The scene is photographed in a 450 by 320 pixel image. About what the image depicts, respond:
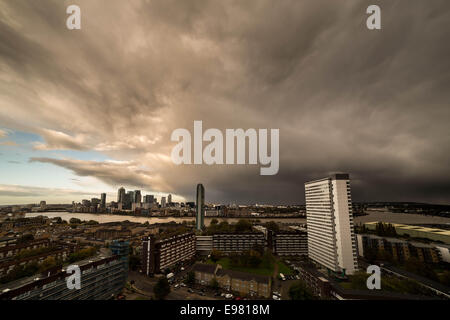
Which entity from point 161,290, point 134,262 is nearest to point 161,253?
point 134,262

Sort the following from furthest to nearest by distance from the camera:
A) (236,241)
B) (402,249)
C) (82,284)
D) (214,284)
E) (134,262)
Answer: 1. (236,241)
2. (402,249)
3. (134,262)
4. (214,284)
5. (82,284)

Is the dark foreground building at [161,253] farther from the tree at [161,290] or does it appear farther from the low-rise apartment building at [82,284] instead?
the tree at [161,290]

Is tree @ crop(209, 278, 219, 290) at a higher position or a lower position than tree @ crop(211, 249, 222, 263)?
higher

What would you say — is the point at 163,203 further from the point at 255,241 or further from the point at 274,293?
the point at 274,293

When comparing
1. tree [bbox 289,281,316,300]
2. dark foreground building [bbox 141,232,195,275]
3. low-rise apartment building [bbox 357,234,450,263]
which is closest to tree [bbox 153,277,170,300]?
dark foreground building [bbox 141,232,195,275]

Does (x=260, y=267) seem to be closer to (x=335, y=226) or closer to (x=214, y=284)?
(x=214, y=284)

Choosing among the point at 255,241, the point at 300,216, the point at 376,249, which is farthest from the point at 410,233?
the point at 300,216

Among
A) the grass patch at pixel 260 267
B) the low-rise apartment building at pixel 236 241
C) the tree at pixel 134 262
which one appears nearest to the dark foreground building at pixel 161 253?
the tree at pixel 134 262

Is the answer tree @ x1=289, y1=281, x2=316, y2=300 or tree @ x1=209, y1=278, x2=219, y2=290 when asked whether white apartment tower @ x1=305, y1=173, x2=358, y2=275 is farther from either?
tree @ x1=209, y1=278, x2=219, y2=290
